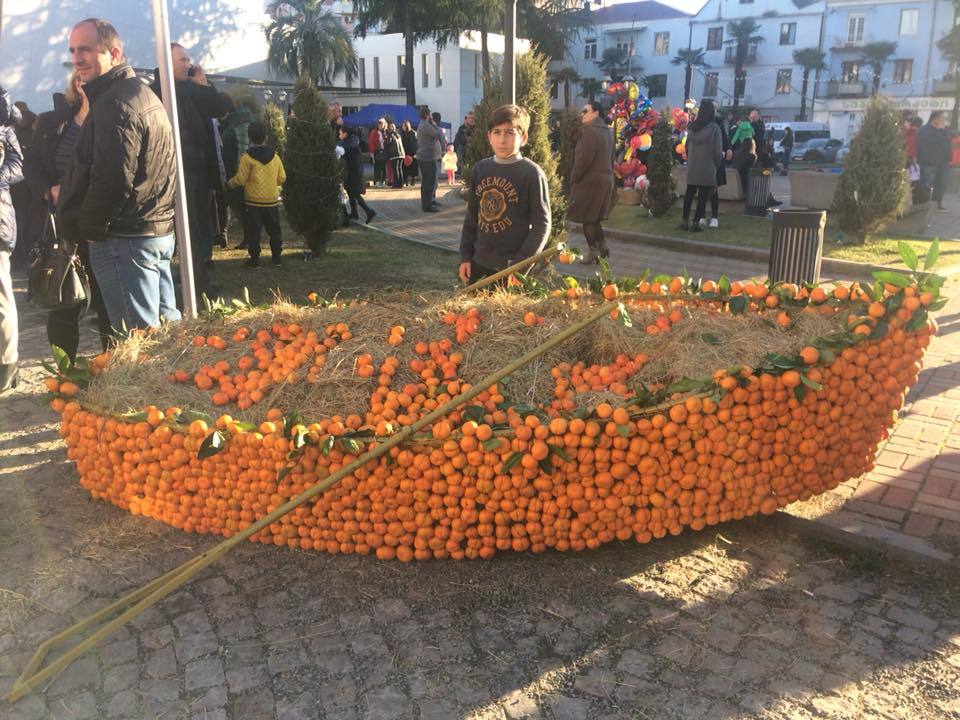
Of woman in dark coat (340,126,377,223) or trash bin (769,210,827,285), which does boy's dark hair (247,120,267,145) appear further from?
trash bin (769,210,827,285)

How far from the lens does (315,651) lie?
8.64 feet

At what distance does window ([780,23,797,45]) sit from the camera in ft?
206

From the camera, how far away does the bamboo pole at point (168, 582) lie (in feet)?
8.09

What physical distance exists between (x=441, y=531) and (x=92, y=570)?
1416 mm

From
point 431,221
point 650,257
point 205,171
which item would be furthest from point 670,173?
point 205,171

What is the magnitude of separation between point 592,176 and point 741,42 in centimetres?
6347

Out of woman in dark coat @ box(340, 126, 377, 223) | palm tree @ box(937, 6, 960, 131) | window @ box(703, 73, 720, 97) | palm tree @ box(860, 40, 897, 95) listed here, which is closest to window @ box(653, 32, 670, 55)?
window @ box(703, 73, 720, 97)

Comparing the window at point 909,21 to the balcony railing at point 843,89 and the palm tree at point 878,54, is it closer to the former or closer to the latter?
the palm tree at point 878,54

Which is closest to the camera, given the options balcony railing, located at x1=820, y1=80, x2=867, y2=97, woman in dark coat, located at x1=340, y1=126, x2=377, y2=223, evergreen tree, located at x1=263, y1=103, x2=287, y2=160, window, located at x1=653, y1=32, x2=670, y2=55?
evergreen tree, located at x1=263, y1=103, x2=287, y2=160

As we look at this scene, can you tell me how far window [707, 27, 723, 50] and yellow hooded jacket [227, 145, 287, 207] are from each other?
6644 cm

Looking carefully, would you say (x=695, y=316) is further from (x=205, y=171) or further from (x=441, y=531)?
(x=205, y=171)


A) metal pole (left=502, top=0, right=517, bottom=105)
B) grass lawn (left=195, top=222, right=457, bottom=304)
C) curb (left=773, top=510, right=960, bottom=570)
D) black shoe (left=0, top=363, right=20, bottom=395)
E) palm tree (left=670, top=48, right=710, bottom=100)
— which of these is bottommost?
curb (left=773, top=510, right=960, bottom=570)

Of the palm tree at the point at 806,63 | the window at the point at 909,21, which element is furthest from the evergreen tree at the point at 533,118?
the palm tree at the point at 806,63

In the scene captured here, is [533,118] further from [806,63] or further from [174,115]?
[806,63]
